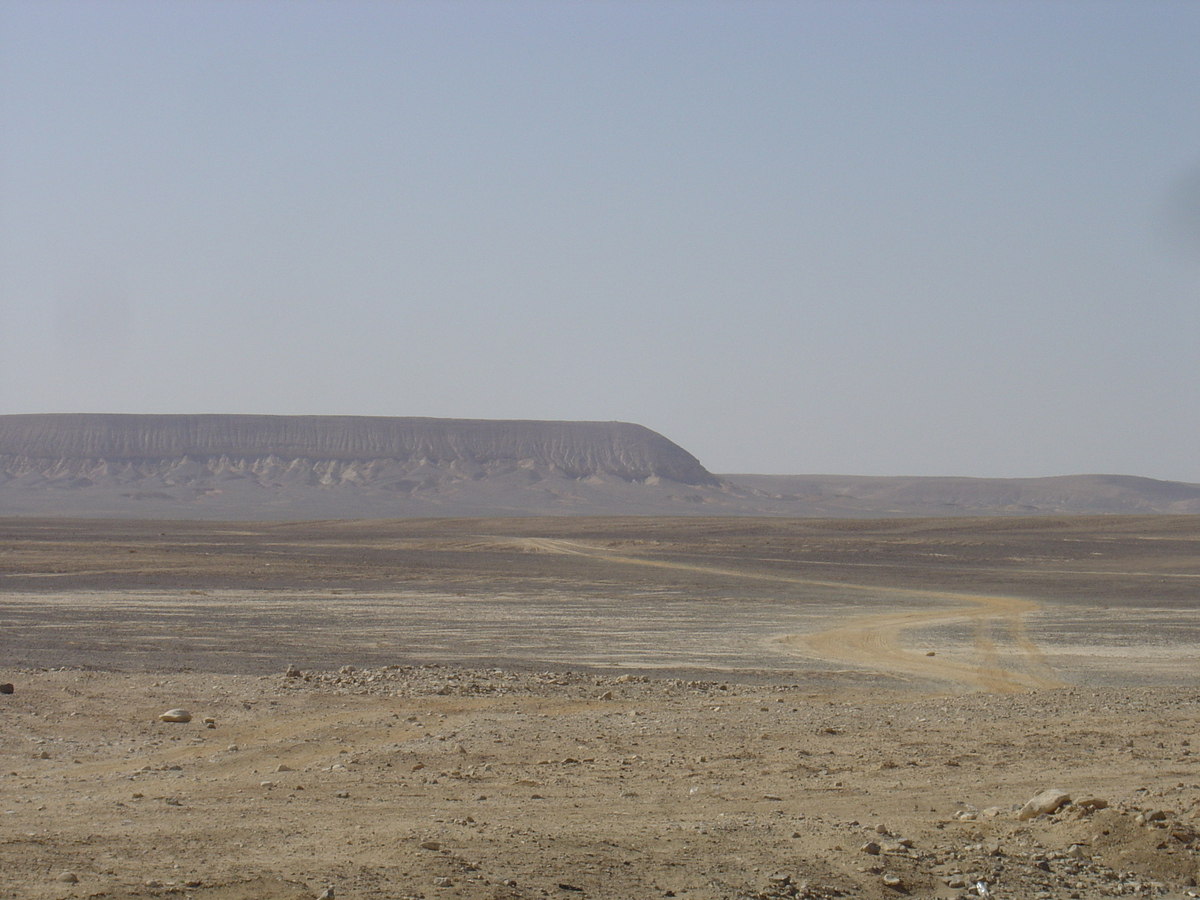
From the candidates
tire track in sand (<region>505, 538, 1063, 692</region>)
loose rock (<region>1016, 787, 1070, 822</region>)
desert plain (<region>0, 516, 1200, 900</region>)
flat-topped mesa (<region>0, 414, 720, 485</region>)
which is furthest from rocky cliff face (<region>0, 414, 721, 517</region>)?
loose rock (<region>1016, 787, 1070, 822</region>)

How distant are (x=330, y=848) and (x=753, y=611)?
855 inches

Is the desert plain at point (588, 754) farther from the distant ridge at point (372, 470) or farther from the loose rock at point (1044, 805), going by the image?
the distant ridge at point (372, 470)

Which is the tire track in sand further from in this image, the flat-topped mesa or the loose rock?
the flat-topped mesa

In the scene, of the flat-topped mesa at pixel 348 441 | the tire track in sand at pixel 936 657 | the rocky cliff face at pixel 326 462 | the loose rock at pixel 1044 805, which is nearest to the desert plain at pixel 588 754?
the loose rock at pixel 1044 805

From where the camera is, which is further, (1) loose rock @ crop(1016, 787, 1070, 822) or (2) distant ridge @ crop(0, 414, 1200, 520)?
(2) distant ridge @ crop(0, 414, 1200, 520)

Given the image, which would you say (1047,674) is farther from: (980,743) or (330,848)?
(330,848)

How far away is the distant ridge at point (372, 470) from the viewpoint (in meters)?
138

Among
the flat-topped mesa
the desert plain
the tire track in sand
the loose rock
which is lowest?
the tire track in sand

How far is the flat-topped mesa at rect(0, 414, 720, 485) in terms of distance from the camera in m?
160

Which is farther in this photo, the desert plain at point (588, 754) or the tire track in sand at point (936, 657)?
the tire track in sand at point (936, 657)

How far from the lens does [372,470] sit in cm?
15800

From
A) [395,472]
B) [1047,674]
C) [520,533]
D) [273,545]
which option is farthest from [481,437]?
[1047,674]

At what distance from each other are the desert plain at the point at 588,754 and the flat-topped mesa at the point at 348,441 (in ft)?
459

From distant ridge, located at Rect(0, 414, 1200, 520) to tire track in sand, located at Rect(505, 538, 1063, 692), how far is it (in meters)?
97.4
